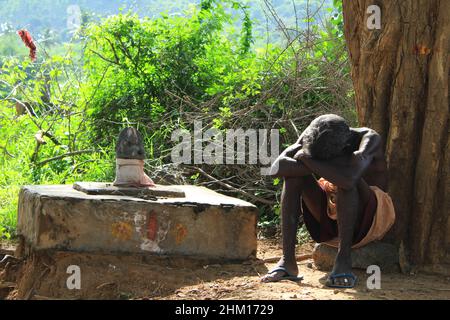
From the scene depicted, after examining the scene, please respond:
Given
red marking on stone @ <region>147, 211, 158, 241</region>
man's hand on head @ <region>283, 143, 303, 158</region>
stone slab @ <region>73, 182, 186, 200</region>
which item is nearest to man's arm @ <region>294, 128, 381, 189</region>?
man's hand on head @ <region>283, 143, 303, 158</region>

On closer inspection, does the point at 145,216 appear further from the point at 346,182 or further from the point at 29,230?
the point at 346,182

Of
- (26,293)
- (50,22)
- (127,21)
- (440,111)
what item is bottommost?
(26,293)

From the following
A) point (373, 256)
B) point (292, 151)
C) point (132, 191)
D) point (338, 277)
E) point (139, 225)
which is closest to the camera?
point (338, 277)

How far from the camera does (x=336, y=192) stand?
476 cm

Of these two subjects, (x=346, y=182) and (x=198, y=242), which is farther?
(x=198, y=242)

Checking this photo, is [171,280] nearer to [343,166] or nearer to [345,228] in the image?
[345,228]

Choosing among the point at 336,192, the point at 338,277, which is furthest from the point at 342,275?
the point at 336,192

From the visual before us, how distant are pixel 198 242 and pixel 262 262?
536 millimetres

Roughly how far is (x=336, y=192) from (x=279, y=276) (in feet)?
2.07

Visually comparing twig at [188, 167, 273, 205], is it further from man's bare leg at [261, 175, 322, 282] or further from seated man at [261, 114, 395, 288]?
man's bare leg at [261, 175, 322, 282]

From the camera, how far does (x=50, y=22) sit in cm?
4419

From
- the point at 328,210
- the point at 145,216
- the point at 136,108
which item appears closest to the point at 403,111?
the point at 328,210

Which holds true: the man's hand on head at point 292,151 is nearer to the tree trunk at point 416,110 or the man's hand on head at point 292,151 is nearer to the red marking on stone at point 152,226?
the tree trunk at point 416,110
